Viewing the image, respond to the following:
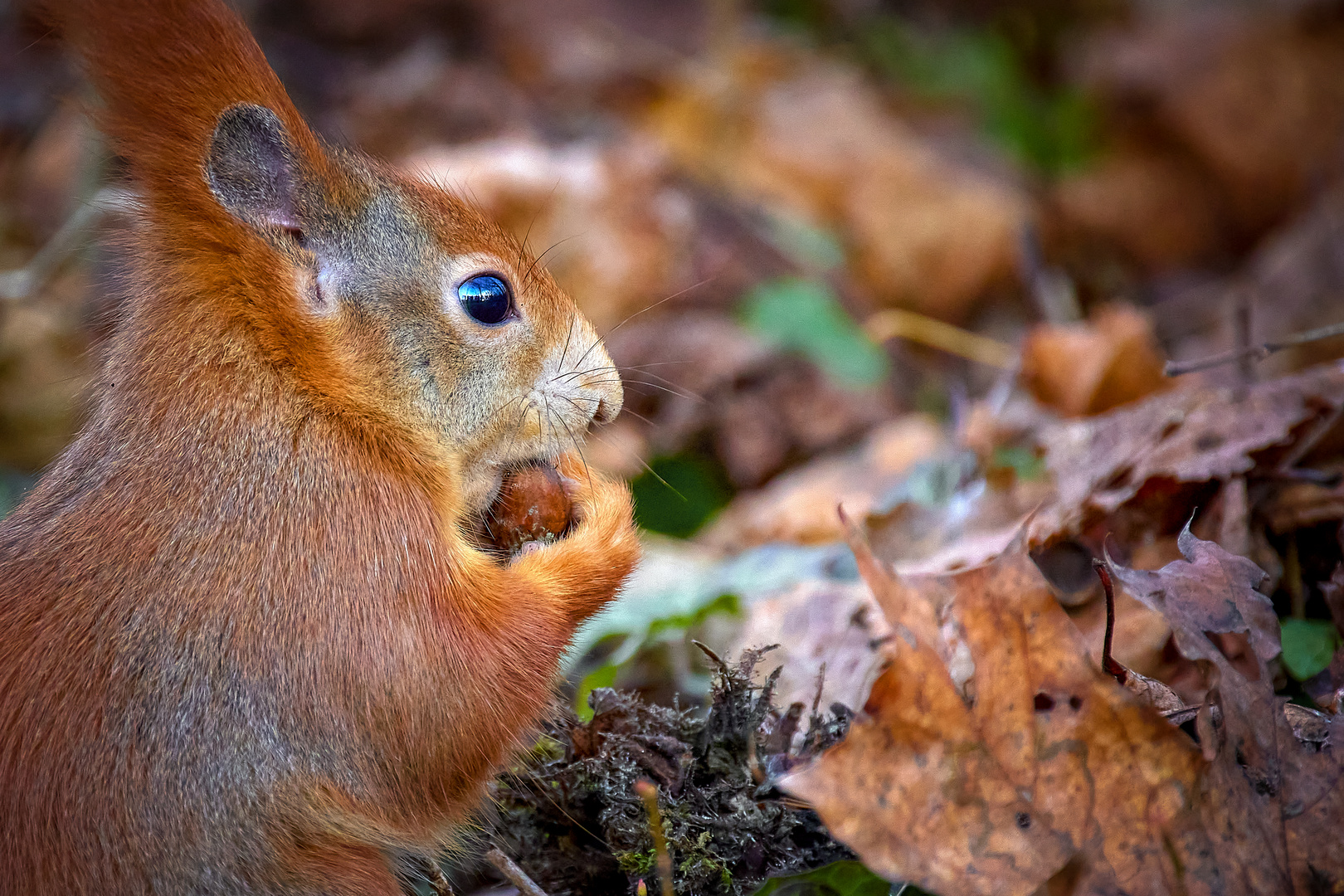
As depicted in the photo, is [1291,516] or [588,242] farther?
[588,242]

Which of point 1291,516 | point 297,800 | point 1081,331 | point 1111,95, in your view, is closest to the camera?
point 297,800

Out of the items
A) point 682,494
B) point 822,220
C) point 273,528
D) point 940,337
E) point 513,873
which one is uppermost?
point 273,528

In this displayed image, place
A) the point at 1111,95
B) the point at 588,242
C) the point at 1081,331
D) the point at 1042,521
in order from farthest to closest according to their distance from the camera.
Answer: the point at 1111,95
the point at 588,242
the point at 1081,331
the point at 1042,521

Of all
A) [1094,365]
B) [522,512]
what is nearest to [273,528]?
[522,512]

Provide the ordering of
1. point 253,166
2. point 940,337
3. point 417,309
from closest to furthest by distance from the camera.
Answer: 1. point 253,166
2. point 417,309
3. point 940,337

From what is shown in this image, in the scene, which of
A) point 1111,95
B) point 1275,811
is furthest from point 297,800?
point 1111,95

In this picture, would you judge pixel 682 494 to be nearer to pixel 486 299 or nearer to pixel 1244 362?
pixel 1244 362

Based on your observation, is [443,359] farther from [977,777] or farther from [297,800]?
[977,777]

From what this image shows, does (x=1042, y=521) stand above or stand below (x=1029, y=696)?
below
